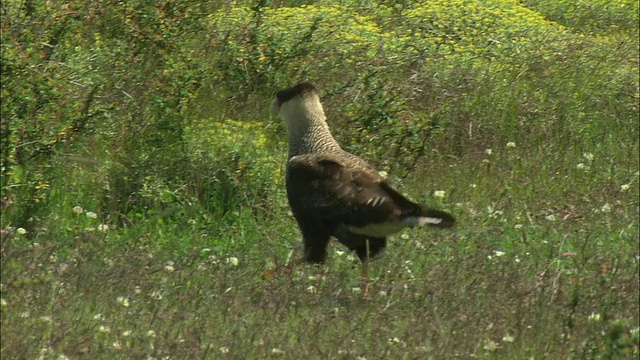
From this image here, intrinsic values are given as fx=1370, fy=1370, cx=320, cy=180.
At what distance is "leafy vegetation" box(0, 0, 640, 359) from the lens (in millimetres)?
5691

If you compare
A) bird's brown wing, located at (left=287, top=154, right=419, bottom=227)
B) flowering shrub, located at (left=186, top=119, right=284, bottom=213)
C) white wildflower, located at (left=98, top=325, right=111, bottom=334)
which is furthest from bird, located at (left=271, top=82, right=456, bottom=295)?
white wildflower, located at (left=98, top=325, right=111, bottom=334)

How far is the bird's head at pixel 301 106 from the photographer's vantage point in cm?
745

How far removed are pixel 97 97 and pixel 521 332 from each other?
416 cm

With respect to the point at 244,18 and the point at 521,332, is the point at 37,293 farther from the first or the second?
the point at 244,18

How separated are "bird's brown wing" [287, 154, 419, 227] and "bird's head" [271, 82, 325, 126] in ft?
1.18

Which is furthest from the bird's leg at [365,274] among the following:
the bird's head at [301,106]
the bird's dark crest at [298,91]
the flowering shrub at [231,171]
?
the flowering shrub at [231,171]

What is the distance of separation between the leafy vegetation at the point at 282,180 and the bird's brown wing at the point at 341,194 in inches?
12.4

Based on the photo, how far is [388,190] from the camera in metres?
6.82

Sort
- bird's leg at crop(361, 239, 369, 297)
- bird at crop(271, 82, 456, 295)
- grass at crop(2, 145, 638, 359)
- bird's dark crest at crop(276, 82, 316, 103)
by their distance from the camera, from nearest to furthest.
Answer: grass at crop(2, 145, 638, 359), bird's leg at crop(361, 239, 369, 297), bird at crop(271, 82, 456, 295), bird's dark crest at crop(276, 82, 316, 103)

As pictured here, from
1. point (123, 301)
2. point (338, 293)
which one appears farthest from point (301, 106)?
point (123, 301)

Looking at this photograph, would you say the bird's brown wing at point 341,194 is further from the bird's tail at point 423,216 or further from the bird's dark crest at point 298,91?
the bird's dark crest at point 298,91

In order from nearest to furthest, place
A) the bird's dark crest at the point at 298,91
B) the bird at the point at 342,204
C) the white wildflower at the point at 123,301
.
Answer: the white wildflower at the point at 123,301, the bird at the point at 342,204, the bird's dark crest at the point at 298,91

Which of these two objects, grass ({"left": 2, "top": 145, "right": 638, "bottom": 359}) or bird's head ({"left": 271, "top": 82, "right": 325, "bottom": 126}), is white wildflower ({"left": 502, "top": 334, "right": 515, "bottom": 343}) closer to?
grass ({"left": 2, "top": 145, "right": 638, "bottom": 359})

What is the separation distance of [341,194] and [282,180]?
1658 mm
